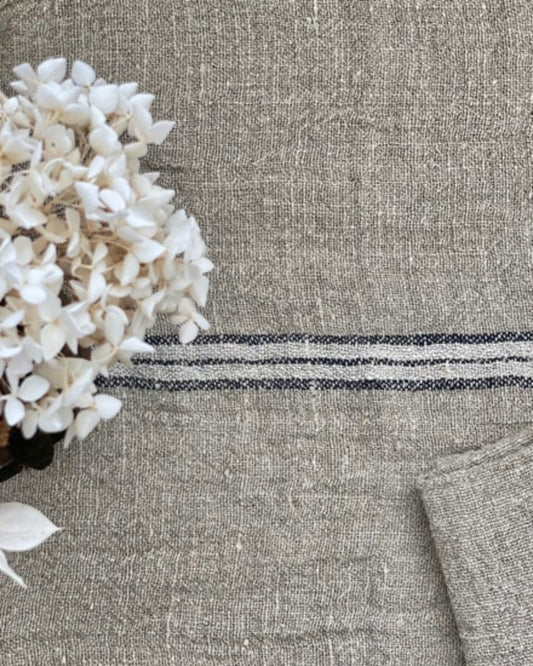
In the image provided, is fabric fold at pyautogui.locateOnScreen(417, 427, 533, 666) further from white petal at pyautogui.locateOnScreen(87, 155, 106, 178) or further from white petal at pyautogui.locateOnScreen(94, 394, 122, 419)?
white petal at pyautogui.locateOnScreen(87, 155, 106, 178)

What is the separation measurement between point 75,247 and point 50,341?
0.25 ft

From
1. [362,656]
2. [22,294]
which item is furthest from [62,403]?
[362,656]

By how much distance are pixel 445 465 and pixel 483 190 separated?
34cm

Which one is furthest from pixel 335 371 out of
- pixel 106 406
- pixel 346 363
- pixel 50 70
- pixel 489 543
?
pixel 50 70

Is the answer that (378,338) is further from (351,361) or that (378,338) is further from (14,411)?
(14,411)

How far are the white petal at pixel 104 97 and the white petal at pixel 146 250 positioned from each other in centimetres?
12

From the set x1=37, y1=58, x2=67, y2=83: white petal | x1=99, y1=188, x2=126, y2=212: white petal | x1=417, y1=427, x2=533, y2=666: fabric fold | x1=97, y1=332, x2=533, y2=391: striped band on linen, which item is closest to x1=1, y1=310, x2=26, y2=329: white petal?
x1=99, y1=188, x2=126, y2=212: white petal

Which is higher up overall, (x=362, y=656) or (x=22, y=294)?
(x=22, y=294)

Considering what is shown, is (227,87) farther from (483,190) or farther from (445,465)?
(445,465)

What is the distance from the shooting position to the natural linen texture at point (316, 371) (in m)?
0.86

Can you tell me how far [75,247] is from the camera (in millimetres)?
548

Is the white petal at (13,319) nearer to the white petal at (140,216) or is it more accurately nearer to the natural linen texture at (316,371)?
the white petal at (140,216)

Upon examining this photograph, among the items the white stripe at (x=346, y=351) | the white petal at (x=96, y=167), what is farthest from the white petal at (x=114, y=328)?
the white stripe at (x=346, y=351)

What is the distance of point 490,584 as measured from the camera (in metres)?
0.85
